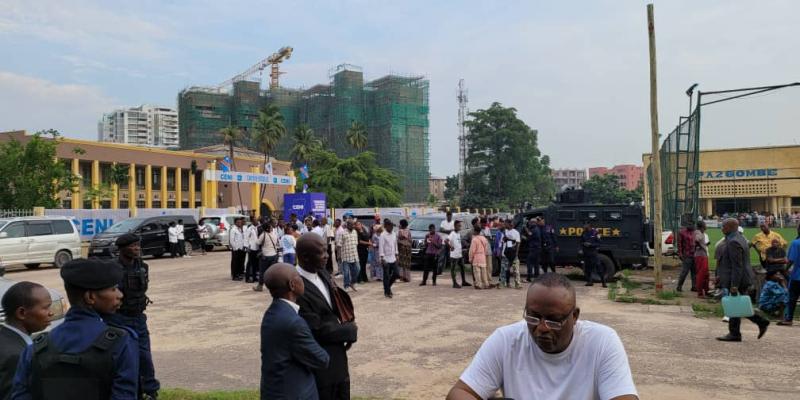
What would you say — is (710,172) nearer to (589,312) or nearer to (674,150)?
(674,150)

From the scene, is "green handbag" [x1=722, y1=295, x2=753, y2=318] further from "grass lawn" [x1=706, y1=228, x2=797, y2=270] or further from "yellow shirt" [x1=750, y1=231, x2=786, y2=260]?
"grass lawn" [x1=706, y1=228, x2=797, y2=270]

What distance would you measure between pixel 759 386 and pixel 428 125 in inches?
3587

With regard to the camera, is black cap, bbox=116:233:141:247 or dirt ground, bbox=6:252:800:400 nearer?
black cap, bbox=116:233:141:247

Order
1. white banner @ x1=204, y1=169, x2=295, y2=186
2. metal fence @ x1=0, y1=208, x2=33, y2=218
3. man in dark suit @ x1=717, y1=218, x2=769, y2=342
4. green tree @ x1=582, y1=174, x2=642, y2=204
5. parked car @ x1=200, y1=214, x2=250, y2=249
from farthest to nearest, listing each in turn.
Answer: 1. green tree @ x1=582, y1=174, x2=642, y2=204
2. white banner @ x1=204, y1=169, x2=295, y2=186
3. parked car @ x1=200, y1=214, x2=250, y2=249
4. metal fence @ x1=0, y1=208, x2=33, y2=218
5. man in dark suit @ x1=717, y1=218, x2=769, y2=342

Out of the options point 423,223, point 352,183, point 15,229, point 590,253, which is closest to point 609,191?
point 352,183

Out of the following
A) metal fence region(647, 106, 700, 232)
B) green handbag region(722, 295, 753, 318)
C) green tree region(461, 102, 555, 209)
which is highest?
green tree region(461, 102, 555, 209)

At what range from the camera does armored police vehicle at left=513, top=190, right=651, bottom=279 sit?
14.5m

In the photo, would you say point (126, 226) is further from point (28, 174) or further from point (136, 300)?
point (136, 300)

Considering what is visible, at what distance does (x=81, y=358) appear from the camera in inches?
98.6

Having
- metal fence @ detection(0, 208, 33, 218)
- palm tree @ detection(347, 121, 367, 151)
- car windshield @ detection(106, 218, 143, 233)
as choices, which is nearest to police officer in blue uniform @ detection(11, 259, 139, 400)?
car windshield @ detection(106, 218, 143, 233)

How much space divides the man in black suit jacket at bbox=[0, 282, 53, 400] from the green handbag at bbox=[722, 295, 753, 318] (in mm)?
7909

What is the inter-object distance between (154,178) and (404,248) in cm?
4770

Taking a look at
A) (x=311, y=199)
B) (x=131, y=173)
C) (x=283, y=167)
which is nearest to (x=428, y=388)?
(x=311, y=199)

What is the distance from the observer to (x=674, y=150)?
15961 mm
